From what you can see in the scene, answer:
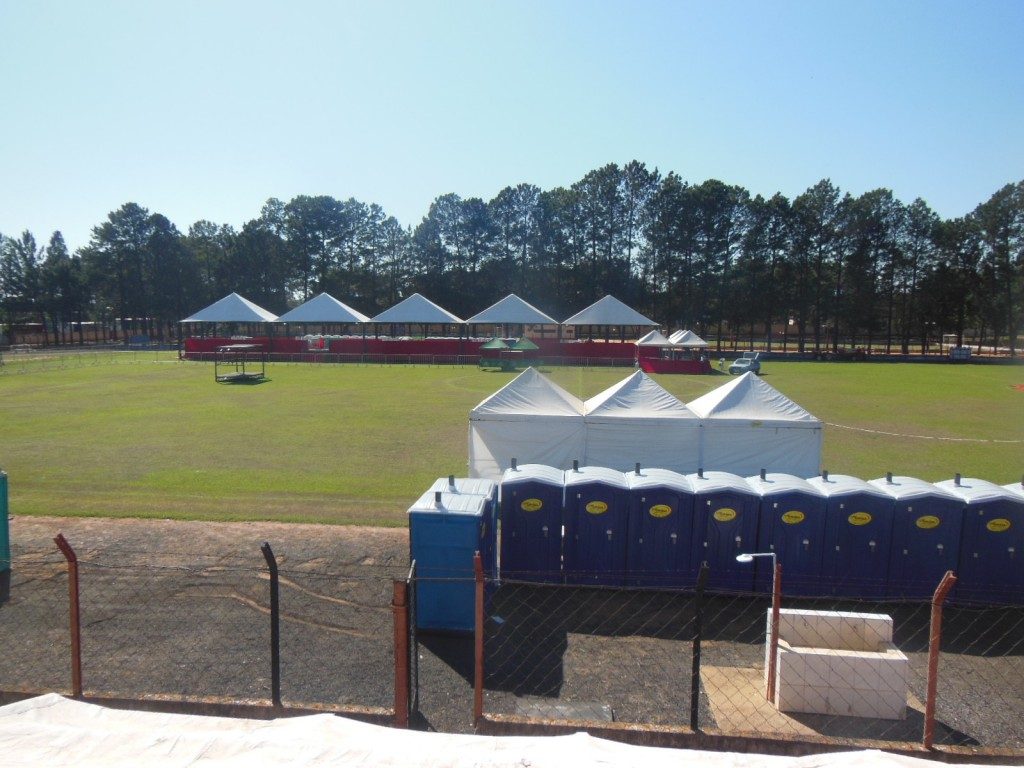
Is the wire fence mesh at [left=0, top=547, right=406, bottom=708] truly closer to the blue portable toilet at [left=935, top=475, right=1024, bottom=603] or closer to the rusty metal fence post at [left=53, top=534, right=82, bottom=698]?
the rusty metal fence post at [left=53, top=534, right=82, bottom=698]

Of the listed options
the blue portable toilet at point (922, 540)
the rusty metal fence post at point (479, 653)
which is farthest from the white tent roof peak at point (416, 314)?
the rusty metal fence post at point (479, 653)

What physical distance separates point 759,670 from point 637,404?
21.0 feet

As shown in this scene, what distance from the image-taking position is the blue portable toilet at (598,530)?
8.58 meters

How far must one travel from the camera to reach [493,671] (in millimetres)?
6633

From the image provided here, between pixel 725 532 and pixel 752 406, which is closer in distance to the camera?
pixel 725 532

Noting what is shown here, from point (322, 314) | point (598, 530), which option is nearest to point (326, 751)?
point (598, 530)

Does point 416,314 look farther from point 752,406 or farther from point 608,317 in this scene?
point 752,406

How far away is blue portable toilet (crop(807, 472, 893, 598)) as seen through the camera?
27.7 feet

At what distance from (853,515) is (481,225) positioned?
7530 cm

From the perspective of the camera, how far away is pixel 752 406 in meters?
12.4

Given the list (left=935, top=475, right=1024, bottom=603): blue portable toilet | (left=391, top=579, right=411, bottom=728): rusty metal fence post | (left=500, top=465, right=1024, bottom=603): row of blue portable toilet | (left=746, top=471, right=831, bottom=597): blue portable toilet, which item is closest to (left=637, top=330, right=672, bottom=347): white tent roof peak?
(left=500, top=465, right=1024, bottom=603): row of blue portable toilet

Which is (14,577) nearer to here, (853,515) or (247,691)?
(247,691)

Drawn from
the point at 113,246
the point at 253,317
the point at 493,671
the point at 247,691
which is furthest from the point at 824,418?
the point at 113,246

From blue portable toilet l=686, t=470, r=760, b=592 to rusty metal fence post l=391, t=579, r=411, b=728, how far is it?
467cm
